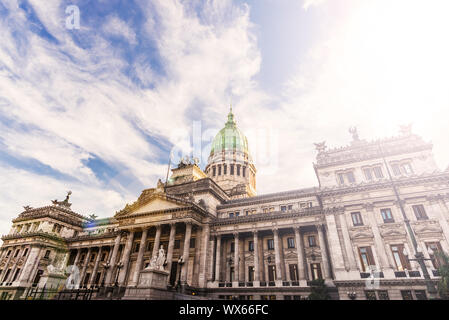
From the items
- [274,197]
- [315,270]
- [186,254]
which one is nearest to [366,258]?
[315,270]

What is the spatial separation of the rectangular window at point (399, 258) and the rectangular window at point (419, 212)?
421cm

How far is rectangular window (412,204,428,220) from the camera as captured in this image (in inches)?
1161

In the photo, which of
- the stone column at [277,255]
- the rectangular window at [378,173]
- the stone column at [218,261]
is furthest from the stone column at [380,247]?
the stone column at [218,261]

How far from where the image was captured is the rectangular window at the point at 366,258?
2889 centimetres

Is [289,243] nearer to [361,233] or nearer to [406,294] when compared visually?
[361,233]

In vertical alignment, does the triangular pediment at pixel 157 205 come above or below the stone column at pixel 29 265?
above

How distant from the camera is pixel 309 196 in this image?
4078cm

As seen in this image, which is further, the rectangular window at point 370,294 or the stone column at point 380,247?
the stone column at point 380,247

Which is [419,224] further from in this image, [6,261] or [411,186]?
[6,261]

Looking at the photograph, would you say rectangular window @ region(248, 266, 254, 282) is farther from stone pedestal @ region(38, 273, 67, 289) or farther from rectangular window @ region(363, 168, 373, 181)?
stone pedestal @ region(38, 273, 67, 289)

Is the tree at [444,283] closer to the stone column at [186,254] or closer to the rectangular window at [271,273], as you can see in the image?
the rectangular window at [271,273]

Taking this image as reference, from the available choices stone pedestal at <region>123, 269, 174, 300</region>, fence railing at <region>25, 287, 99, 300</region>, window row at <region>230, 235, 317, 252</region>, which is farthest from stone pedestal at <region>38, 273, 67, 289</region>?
window row at <region>230, 235, 317, 252</region>
